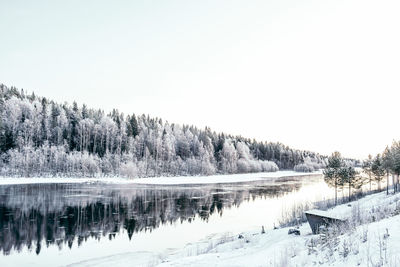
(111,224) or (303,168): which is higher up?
(111,224)

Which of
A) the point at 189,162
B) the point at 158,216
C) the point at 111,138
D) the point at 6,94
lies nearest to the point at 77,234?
the point at 158,216

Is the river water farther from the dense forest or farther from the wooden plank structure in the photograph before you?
the dense forest

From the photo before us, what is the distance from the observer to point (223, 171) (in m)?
122

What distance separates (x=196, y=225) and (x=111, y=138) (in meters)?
95.1

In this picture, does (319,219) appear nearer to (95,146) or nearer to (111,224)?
(111,224)

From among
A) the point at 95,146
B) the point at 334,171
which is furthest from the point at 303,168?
the point at 334,171

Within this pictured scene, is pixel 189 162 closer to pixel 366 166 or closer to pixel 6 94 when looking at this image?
pixel 366 166

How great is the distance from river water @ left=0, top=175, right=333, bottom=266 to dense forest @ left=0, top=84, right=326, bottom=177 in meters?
48.6

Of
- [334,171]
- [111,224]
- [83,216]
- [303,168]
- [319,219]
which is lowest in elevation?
[303,168]

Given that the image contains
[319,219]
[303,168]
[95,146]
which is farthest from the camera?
[303,168]

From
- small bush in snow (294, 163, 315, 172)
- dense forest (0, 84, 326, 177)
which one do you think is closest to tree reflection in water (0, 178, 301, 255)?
dense forest (0, 84, 326, 177)

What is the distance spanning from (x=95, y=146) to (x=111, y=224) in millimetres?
90562

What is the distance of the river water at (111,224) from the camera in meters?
21.6

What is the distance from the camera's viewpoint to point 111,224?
3045 cm
